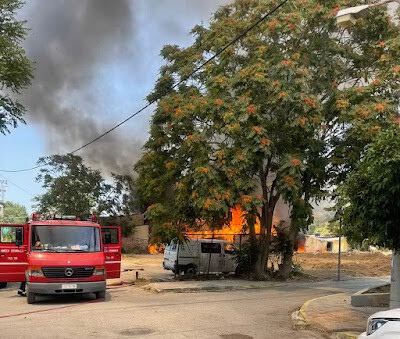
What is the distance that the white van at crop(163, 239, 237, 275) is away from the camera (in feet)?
75.2

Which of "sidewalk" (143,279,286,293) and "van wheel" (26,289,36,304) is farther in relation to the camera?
"sidewalk" (143,279,286,293)

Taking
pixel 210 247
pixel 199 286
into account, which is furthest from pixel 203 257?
pixel 199 286

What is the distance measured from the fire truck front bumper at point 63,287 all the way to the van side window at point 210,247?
10269mm

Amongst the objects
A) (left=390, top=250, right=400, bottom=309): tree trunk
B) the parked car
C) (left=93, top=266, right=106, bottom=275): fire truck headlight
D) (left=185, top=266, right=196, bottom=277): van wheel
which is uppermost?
the parked car

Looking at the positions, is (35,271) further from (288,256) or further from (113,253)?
(288,256)

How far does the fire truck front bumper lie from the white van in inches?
365

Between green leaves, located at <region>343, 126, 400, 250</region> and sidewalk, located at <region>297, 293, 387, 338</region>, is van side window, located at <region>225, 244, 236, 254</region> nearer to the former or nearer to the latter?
sidewalk, located at <region>297, 293, 387, 338</region>

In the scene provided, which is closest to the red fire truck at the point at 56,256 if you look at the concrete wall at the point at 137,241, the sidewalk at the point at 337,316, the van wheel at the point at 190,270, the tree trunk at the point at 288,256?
the sidewalk at the point at 337,316

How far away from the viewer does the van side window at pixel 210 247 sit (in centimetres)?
→ 2328

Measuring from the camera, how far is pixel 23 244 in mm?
14602

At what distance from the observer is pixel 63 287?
42.7 ft

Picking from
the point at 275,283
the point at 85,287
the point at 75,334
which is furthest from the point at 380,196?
the point at 275,283

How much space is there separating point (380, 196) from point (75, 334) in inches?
247

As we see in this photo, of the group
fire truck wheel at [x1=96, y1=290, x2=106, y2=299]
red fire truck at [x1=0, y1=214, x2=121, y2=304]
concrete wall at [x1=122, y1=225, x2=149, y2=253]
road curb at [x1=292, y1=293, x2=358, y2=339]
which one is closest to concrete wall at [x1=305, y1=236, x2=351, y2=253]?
concrete wall at [x1=122, y1=225, x2=149, y2=253]
